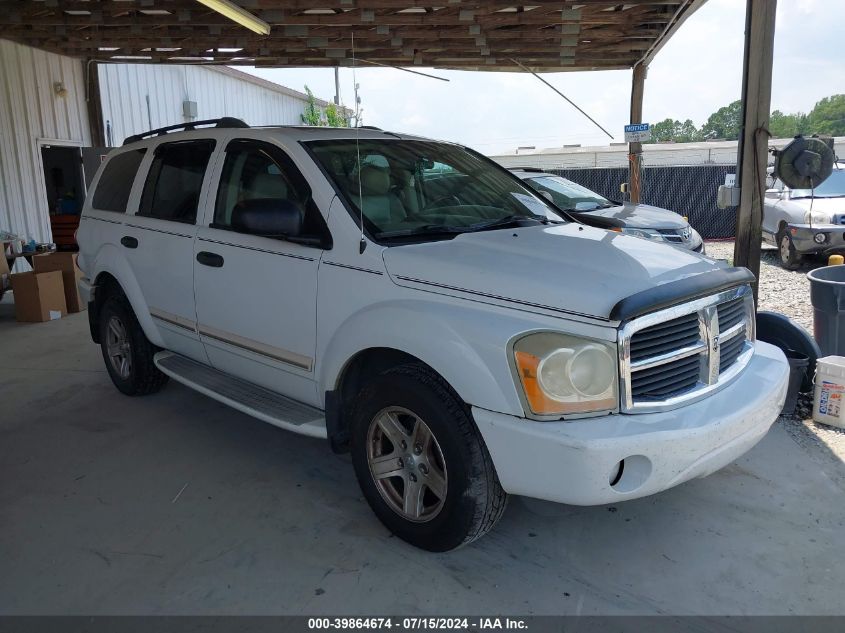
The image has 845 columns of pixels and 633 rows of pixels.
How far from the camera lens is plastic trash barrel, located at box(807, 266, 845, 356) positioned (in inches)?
202

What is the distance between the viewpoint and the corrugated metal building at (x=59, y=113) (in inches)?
419

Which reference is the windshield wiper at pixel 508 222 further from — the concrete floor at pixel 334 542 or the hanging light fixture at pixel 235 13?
the hanging light fixture at pixel 235 13

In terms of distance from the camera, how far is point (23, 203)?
11.1 meters

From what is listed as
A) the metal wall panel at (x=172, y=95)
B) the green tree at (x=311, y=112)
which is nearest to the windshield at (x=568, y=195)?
the metal wall panel at (x=172, y=95)

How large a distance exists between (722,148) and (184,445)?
3205 centimetres

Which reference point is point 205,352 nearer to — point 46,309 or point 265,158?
point 265,158

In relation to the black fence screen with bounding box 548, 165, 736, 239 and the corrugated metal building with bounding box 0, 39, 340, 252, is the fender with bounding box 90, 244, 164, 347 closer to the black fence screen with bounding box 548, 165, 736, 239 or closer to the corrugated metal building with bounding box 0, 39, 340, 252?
the corrugated metal building with bounding box 0, 39, 340, 252

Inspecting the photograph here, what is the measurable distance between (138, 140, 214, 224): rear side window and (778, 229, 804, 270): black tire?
9.83 metres

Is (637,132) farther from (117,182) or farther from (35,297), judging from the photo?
(35,297)

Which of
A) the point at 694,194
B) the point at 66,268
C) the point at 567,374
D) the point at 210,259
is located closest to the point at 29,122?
the point at 66,268

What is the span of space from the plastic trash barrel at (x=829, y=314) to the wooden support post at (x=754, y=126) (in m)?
0.46

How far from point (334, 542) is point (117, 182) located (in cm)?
346

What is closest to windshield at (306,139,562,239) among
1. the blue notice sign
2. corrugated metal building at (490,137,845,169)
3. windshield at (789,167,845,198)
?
the blue notice sign

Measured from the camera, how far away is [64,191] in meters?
14.3
